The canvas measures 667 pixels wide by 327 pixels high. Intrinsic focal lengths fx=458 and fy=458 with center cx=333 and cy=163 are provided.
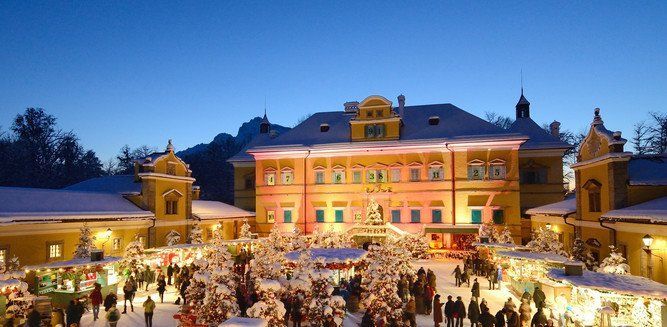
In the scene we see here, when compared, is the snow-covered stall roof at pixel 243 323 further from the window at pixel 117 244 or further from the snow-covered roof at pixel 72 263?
the window at pixel 117 244

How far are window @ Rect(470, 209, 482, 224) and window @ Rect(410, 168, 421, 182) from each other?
5.29 metres

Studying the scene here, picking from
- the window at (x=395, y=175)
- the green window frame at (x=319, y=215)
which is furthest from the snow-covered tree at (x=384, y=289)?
the green window frame at (x=319, y=215)

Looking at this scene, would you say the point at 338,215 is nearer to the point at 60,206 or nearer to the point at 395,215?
the point at 395,215

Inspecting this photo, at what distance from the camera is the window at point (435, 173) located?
A: 130 ft

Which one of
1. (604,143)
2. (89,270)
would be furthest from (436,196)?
(89,270)

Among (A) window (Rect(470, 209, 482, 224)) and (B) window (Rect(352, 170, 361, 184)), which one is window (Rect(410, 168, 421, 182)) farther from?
(A) window (Rect(470, 209, 482, 224))

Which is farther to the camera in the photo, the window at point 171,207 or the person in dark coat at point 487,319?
the window at point 171,207

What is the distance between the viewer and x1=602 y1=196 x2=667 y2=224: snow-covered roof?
18672mm

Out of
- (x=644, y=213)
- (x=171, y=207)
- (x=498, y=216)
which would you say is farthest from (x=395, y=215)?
(x=644, y=213)

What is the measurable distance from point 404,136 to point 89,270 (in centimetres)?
2782

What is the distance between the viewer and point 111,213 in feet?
93.5

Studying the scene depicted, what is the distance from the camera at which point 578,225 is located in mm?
28125

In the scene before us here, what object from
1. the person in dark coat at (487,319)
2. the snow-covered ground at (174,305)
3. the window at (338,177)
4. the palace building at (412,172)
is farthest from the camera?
the window at (338,177)

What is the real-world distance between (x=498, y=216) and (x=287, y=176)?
62.9 feet
